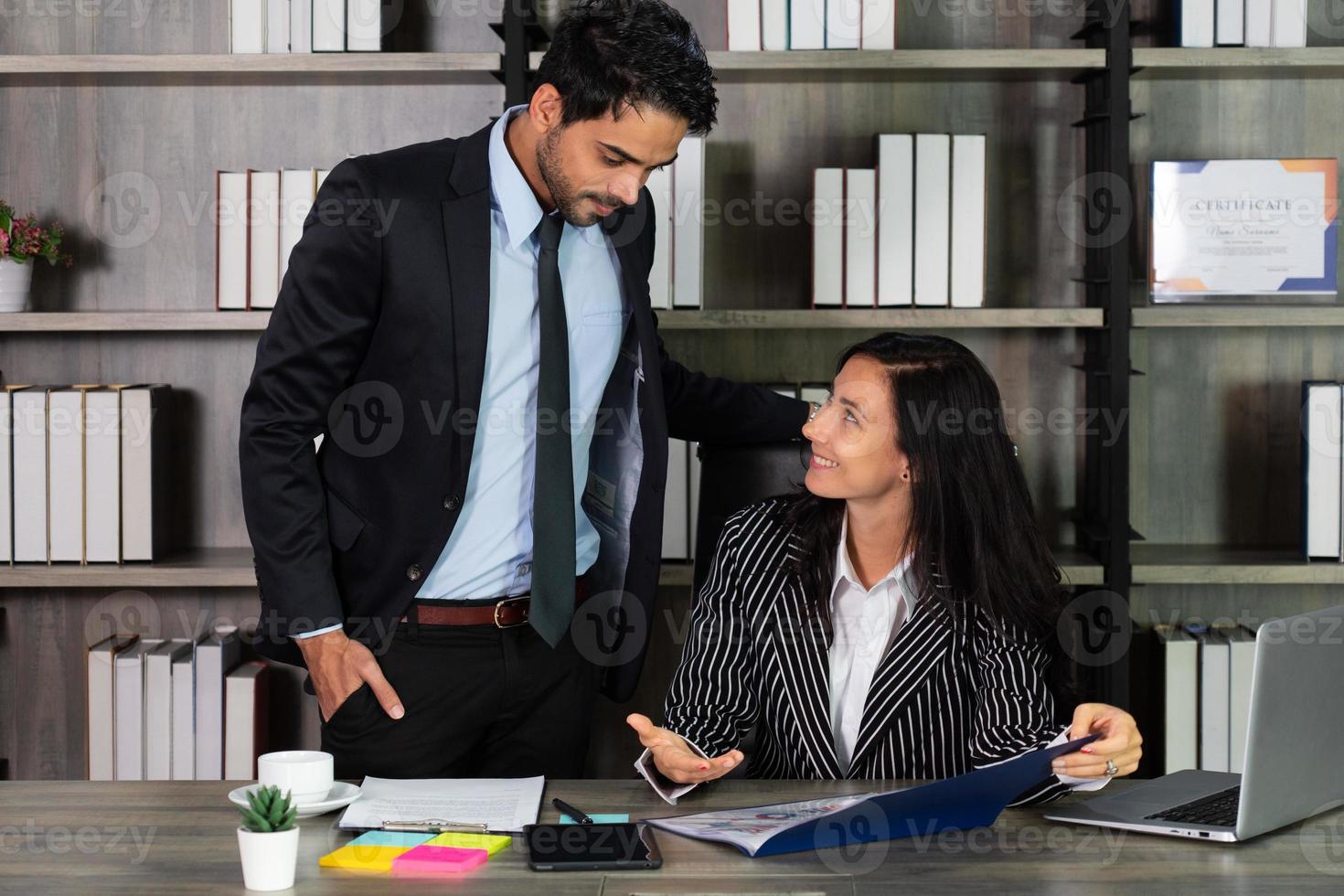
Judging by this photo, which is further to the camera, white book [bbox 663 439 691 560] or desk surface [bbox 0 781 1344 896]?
white book [bbox 663 439 691 560]

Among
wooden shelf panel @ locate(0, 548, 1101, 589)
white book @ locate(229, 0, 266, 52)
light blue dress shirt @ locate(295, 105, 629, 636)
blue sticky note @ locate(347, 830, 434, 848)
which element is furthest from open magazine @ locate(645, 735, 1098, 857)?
white book @ locate(229, 0, 266, 52)

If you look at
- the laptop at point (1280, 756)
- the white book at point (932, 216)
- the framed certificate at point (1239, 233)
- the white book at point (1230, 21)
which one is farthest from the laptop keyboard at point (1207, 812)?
the white book at point (1230, 21)

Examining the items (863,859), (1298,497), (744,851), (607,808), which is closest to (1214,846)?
(863,859)

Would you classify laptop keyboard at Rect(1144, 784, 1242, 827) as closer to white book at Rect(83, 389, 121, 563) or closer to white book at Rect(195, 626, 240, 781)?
white book at Rect(195, 626, 240, 781)

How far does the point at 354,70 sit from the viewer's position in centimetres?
243

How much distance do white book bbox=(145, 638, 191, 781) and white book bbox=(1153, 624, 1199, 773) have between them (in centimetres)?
200

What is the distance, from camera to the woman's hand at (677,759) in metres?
1.40

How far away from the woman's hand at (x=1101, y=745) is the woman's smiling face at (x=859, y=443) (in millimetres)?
432

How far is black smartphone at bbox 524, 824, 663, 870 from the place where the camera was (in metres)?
1.21

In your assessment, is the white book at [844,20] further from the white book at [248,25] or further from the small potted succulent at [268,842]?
the small potted succulent at [268,842]

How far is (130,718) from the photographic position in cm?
257

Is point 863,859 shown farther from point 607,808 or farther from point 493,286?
point 493,286

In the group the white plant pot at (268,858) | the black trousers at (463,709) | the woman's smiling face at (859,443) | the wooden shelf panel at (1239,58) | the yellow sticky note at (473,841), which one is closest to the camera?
the white plant pot at (268,858)

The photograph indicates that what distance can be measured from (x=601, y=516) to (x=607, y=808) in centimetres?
71
